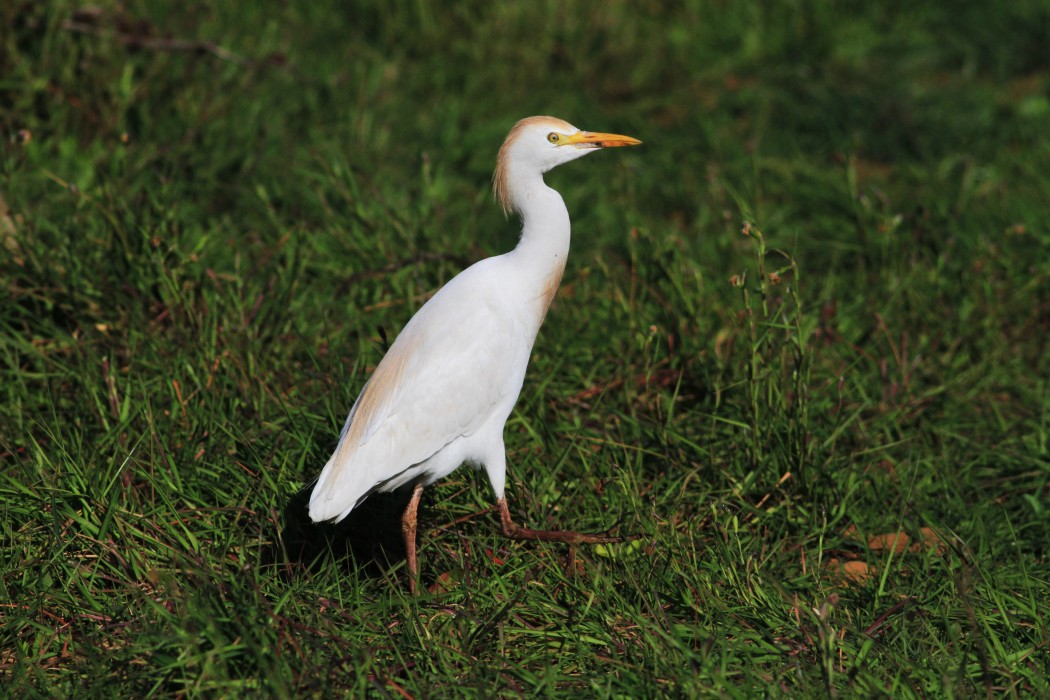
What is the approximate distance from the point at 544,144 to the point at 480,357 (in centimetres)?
65

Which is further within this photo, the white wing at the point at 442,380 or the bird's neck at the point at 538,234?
the bird's neck at the point at 538,234

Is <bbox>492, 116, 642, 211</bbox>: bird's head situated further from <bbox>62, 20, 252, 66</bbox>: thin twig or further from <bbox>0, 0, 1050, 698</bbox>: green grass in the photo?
<bbox>62, 20, 252, 66</bbox>: thin twig

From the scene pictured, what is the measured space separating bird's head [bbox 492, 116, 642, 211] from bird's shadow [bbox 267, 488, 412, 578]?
1.14m

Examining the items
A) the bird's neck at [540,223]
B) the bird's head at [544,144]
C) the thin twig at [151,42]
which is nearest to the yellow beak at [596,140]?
the bird's head at [544,144]

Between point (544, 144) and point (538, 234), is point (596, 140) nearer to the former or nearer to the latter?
point (544, 144)

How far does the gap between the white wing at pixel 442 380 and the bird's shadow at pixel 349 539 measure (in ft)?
0.92

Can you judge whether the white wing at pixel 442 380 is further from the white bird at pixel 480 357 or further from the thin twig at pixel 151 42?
the thin twig at pixel 151 42

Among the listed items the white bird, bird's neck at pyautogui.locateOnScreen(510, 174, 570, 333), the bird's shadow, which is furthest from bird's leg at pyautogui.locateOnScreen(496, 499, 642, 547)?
bird's neck at pyautogui.locateOnScreen(510, 174, 570, 333)

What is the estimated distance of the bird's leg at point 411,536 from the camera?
301 centimetres

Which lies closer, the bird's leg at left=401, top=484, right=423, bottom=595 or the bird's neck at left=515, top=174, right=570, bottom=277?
the bird's leg at left=401, top=484, right=423, bottom=595

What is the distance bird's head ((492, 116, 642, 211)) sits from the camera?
3115 millimetres

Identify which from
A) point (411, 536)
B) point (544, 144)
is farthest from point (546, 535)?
point (544, 144)

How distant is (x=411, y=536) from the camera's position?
3.07 metres

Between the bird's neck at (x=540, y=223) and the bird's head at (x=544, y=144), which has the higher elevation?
the bird's head at (x=544, y=144)
